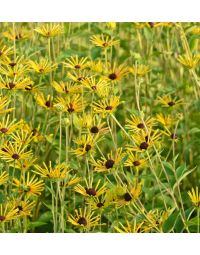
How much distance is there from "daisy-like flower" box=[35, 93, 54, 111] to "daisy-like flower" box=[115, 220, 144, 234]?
31 cm

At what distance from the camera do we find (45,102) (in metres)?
1.45

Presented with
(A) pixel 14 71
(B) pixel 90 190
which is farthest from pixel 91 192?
(A) pixel 14 71

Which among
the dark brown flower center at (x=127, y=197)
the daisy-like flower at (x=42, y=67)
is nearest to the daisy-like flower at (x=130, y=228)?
the dark brown flower center at (x=127, y=197)

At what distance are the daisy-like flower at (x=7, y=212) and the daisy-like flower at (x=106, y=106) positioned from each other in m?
0.25

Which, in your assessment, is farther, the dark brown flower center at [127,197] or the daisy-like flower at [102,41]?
the daisy-like flower at [102,41]

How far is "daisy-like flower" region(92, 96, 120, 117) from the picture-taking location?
130 cm

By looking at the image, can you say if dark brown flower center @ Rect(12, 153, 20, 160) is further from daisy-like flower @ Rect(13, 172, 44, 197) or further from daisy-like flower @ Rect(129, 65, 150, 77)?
daisy-like flower @ Rect(129, 65, 150, 77)

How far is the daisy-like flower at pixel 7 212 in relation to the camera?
1.23 metres

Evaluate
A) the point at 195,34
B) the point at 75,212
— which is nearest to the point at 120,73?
the point at 195,34

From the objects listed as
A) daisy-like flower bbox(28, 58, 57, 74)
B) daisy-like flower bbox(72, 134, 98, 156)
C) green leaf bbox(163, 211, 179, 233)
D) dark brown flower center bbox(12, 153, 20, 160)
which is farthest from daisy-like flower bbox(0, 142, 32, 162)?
green leaf bbox(163, 211, 179, 233)

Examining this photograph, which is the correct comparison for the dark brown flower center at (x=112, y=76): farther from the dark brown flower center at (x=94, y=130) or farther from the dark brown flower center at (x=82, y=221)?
the dark brown flower center at (x=82, y=221)

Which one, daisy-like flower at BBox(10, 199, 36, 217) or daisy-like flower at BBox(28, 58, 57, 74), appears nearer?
daisy-like flower at BBox(10, 199, 36, 217)

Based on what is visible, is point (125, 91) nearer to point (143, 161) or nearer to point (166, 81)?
point (166, 81)

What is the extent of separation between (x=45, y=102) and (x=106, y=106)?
19cm
